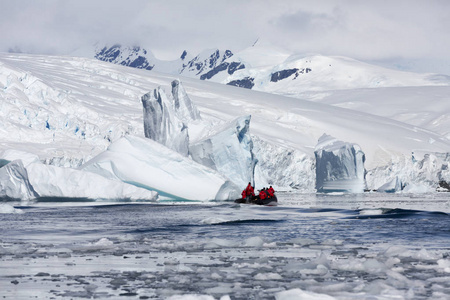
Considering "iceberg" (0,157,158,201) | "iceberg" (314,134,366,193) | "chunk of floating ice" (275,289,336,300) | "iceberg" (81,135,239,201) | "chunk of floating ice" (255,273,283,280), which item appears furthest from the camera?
"iceberg" (314,134,366,193)

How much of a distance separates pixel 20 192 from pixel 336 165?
114 ft

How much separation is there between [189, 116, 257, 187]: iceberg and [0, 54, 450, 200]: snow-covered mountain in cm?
19

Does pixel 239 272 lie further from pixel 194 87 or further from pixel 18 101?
pixel 194 87

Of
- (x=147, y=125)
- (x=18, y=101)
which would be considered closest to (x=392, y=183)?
(x=147, y=125)

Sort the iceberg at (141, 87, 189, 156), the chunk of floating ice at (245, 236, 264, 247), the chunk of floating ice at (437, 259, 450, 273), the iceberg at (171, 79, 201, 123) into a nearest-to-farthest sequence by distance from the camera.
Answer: the chunk of floating ice at (437, 259, 450, 273), the chunk of floating ice at (245, 236, 264, 247), the iceberg at (141, 87, 189, 156), the iceberg at (171, 79, 201, 123)

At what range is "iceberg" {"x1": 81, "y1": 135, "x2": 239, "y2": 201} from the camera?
34.9m

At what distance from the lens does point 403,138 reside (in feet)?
338

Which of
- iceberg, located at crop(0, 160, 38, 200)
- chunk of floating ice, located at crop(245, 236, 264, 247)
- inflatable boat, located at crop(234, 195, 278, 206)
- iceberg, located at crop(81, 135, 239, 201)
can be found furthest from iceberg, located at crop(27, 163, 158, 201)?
chunk of floating ice, located at crop(245, 236, 264, 247)

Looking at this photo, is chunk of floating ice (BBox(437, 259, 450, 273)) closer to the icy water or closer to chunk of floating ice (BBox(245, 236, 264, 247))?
the icy water

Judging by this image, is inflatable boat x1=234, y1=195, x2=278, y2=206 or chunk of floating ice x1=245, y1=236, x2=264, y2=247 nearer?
chunk of floating ice x1=245, y1=236, x2=264, y2=247

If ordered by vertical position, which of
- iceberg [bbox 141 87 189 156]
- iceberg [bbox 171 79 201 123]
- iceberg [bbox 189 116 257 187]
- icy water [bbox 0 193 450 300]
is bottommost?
icy water [bbox 0 193 450 300]

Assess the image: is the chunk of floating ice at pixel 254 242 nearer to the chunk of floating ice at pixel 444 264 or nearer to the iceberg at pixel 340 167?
the chunk of floating ice at pixel 444 264

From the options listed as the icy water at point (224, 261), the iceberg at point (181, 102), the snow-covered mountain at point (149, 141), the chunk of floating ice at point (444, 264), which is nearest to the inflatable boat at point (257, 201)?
the snow-covered mountain at point (149, 141)

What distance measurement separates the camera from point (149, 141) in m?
35.6
